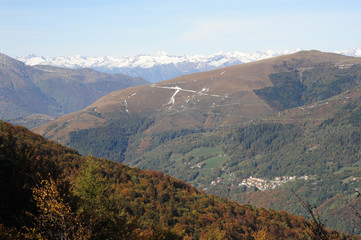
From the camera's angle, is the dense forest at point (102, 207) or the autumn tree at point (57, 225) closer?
the autumn tree at point (57, 225)

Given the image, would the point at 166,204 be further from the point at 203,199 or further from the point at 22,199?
the point at 22,199

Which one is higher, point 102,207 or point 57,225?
point 57,225

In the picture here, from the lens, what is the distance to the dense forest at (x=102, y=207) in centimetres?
1764

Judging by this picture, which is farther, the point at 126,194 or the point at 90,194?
the point at 126,194

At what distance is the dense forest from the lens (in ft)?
57.9

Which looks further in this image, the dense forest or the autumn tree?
the dense forest

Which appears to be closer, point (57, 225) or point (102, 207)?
point (57, 225)

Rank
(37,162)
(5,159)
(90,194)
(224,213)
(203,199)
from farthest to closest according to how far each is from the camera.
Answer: (203,199), (224,213), (90,194), (37,162), (5,159)

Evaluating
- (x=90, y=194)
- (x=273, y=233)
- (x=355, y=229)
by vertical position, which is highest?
(x=90, y=194)

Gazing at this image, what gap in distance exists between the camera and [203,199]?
238 feet

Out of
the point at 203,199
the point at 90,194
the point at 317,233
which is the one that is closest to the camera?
the point at 317,233

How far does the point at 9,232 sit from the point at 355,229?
188 m

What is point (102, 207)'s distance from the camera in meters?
29.1

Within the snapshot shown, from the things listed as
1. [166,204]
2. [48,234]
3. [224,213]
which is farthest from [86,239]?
[224,213]
